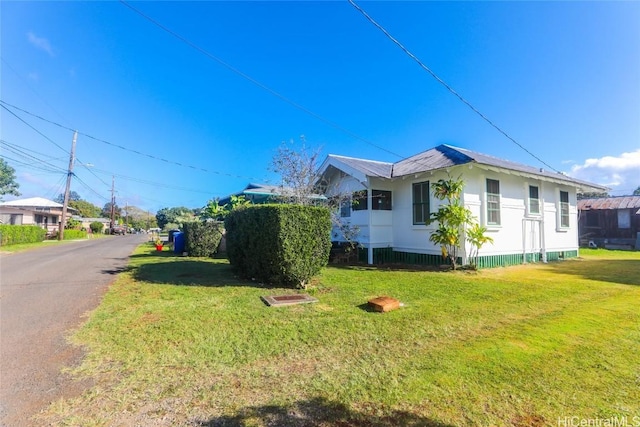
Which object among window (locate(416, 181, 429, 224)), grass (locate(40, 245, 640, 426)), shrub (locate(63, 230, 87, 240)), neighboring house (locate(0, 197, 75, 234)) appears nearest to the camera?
grass (locate(40, 245, 640, 426))

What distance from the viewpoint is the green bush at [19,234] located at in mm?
21395

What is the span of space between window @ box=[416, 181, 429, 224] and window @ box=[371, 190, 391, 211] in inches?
49.0

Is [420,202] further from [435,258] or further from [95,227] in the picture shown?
[95,227]

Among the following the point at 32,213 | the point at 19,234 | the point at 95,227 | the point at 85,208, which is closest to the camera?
the point at 19,234

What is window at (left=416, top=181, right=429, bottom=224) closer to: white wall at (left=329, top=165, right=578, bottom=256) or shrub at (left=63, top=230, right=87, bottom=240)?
white wall at (left=329, top=165, right=578, bottom=256)

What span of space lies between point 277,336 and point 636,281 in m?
9.88

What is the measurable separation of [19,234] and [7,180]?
26.6m

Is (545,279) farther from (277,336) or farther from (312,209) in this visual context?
(277,336)

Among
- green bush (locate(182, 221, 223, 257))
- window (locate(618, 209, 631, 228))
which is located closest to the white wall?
green bush (locate(182, 221, 223, 257))

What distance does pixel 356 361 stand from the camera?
347cm

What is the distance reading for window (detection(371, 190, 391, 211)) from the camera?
1285 cm

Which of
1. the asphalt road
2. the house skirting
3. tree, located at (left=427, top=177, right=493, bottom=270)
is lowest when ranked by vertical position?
the asphalt road

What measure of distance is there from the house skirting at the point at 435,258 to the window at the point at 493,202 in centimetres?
136

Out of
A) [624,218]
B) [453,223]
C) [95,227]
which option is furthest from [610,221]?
[95,227]
